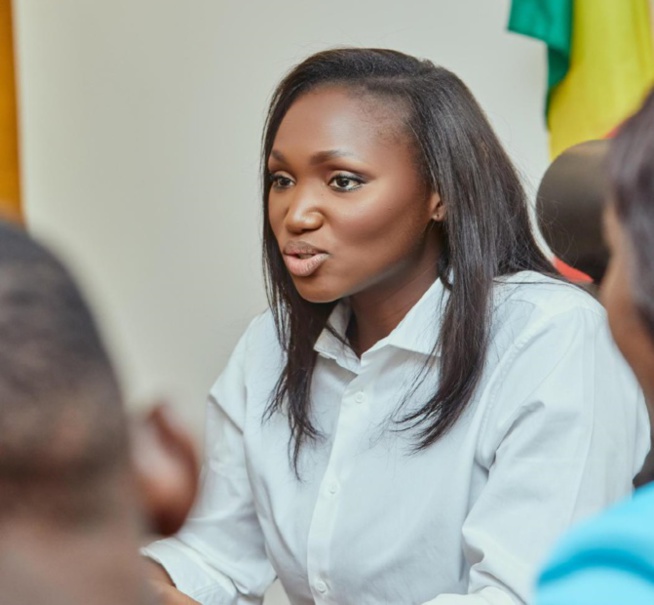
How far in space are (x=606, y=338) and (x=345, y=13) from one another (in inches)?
53.8

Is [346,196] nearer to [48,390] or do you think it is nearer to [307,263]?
[307,263]

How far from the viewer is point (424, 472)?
129 cm

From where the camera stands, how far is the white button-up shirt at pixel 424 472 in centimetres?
119

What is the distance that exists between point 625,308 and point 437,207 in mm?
754

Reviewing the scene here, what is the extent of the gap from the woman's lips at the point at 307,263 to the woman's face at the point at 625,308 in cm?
68

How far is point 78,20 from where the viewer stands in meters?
2.51

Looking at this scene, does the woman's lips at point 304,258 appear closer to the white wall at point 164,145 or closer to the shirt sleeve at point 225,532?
the shirt sleeve at point 225,532

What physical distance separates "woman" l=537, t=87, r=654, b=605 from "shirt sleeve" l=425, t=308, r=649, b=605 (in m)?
0.51

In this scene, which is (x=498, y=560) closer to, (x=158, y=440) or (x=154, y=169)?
(x=158, y=440)

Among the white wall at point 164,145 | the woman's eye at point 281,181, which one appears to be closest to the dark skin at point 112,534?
the woman's eye at point 281,181

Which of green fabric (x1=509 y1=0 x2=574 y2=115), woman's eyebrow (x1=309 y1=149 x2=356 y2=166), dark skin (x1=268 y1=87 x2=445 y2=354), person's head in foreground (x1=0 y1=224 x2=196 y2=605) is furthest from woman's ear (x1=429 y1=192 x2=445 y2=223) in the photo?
person's head in foreground (x1=0 y1=224 x2=196 y2=605)

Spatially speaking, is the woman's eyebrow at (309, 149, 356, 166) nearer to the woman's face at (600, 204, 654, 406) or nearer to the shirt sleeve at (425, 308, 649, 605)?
the shirt sleeve at (425, 308, 649, 605)

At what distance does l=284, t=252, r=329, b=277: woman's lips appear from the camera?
4.38 feet

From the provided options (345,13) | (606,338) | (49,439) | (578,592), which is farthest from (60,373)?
(345,13)
